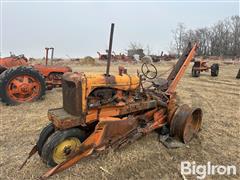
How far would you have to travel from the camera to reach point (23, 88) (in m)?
7.26

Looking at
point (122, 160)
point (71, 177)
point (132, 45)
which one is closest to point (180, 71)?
point (122, 160)

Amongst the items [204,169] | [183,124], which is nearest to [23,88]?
[183,124]

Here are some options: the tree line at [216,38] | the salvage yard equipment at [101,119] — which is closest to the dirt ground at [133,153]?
the salvage yard equipment at [101,119]

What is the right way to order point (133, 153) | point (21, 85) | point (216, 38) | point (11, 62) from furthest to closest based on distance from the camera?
point (216, 38), point (11, 62), point (21, 85), point (133, 153)

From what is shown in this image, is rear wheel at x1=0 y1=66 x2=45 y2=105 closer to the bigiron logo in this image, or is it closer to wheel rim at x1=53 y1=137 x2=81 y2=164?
wheel rim at x1=53 y1=137 x2=81 y2=164

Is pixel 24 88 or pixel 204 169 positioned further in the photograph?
pixel 24 88

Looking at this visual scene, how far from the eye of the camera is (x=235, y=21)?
64250mm

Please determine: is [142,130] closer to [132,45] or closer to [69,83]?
[69,83]

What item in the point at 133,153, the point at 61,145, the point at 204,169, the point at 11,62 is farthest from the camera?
the point at 11,62

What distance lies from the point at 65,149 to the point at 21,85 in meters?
3.92

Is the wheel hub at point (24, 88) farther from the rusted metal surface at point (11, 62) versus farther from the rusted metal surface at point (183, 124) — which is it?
the rusted metal surface at point (183, 124)

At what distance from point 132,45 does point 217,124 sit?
181 ft

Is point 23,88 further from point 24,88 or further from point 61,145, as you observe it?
point 61,145

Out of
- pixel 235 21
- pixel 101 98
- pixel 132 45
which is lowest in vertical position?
pixel 101 98
